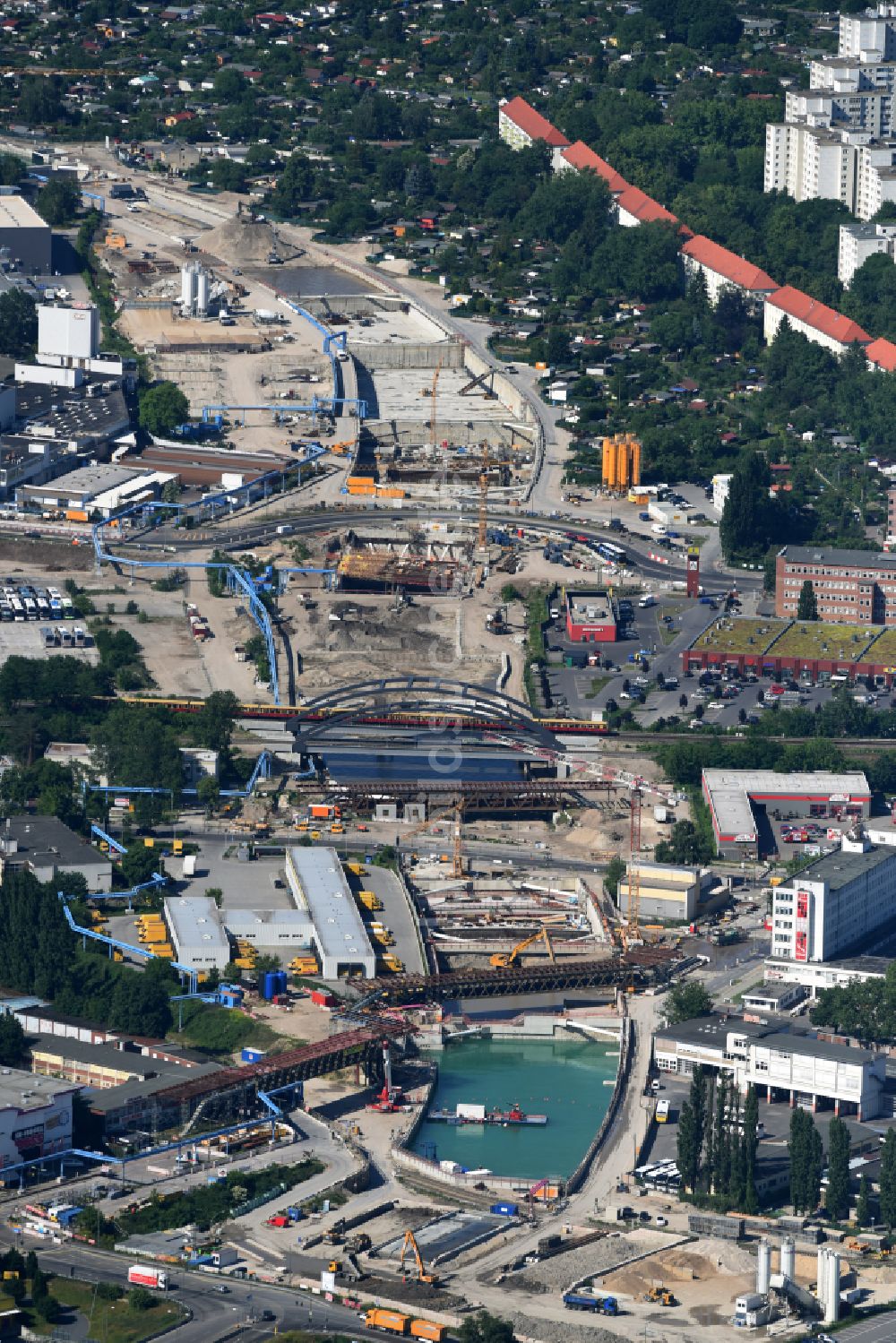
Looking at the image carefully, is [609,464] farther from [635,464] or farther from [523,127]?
[523,127]

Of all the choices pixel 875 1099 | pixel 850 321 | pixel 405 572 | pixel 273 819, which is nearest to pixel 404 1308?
pixel 875 1099

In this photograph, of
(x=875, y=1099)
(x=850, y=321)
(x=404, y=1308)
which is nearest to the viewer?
(x=404, y=1308)

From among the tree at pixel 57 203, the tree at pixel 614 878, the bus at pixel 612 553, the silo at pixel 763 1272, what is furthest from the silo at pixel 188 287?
the silo at pixel 763 1272

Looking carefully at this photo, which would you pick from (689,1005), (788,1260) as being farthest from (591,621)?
(788,1260)

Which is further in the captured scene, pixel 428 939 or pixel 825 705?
pixel 825 705

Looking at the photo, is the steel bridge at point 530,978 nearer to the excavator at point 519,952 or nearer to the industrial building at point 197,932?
the excavator at point 519,952

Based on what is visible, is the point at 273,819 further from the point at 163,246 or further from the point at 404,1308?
the point at 163,246

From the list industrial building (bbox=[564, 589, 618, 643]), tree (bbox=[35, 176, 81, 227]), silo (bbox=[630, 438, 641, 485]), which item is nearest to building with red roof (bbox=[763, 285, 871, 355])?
silo (bbox=[630, 438, 641, 485])
